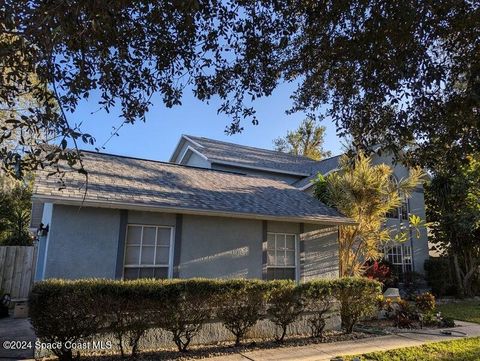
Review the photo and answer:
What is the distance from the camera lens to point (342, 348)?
8.66m

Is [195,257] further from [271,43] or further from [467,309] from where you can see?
[467,309]

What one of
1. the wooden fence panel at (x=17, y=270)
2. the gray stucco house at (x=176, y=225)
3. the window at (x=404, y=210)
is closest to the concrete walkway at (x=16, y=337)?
the gray stucco house at (x=176, y=225)

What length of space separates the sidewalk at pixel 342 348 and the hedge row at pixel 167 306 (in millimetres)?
748

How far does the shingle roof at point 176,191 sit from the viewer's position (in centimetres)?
920

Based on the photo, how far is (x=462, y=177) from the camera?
19234 mm

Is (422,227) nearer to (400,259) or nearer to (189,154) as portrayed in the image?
(400,259)

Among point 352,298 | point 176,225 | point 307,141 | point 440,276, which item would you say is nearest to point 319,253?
point 352,298

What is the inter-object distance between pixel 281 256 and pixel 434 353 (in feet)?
16.5

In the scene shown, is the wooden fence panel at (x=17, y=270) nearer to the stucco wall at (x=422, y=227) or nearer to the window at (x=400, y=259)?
the window at (x=400, y=259)

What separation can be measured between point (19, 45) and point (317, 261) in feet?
36.1

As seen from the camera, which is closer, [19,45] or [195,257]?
[19,45]

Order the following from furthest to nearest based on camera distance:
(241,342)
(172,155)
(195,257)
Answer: (172,155), (195,257), (241,342)

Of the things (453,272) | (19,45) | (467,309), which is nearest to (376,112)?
(19,45)

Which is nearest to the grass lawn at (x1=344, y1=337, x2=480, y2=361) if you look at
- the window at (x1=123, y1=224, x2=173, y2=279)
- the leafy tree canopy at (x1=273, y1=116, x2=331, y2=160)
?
the window at (x1=123, y1=224, x2=173, y2=279)
